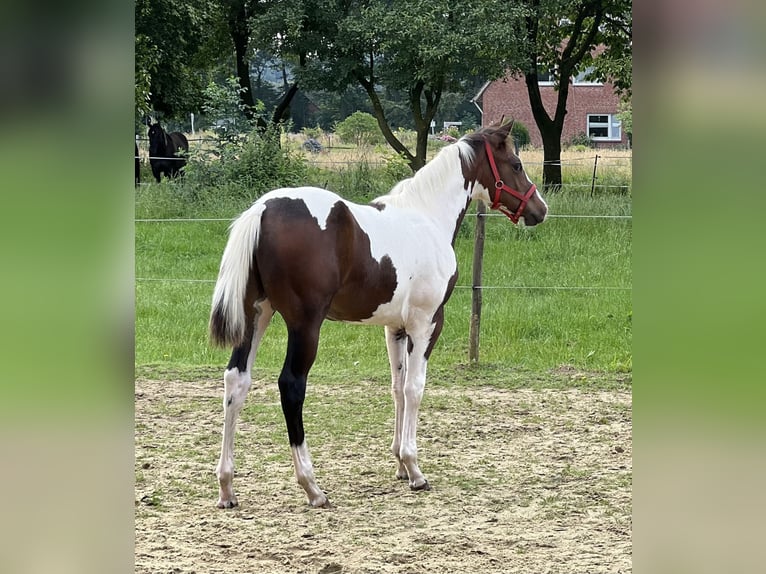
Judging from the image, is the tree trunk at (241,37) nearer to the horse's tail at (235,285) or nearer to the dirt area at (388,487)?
the dirt area at (388,487)

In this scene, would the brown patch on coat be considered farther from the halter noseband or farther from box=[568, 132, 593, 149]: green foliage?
box=[568, 132, 593, 149]: green foliage

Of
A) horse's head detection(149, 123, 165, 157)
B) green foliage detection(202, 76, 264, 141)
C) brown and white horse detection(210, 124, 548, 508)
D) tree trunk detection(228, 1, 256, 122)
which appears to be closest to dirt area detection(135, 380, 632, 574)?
brown and white horse detection(210, 124, 548, 508)

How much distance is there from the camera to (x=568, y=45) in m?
17.0

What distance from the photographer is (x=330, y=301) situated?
3883 mm

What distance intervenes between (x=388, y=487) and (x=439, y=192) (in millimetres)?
1534

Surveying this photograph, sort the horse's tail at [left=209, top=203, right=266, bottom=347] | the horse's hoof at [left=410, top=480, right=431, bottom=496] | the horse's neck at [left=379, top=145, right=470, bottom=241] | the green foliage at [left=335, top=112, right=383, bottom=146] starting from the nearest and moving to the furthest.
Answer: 1. the horse's tail at [left=209, top=203, right=266, bottom=347]
2. the horse's hoof at [left=410, top=480, right=431, bottom=496]
3. the horse's neck at [left=379, top=145, right=470, bottom=241]
4. the green foliage at [left=335, top=112, right=383, bottom=146]

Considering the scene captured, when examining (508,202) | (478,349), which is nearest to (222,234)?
(478,349)

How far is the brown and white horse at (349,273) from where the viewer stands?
3760 mm

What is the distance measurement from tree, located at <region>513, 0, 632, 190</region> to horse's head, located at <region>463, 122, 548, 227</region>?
11498 mm

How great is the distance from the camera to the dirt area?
10.9 ft

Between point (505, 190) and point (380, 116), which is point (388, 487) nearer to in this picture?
point (505, 190)
